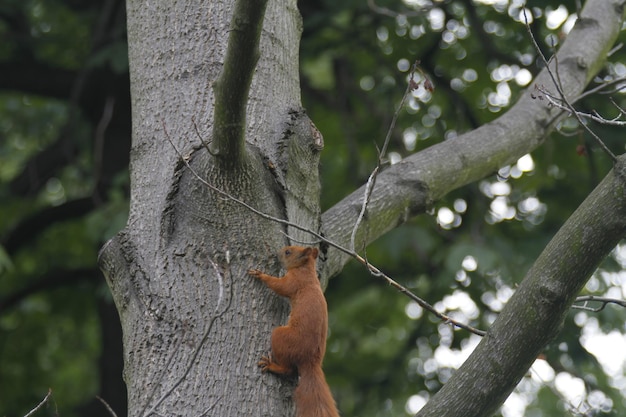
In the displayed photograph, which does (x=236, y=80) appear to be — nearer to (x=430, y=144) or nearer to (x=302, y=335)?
(x=302, y=335)

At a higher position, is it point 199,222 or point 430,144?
point 199,222

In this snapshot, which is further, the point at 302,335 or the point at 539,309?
the point at 302,335

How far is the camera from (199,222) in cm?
250

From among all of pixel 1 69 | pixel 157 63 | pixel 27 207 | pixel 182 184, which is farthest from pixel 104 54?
pixel 182 184

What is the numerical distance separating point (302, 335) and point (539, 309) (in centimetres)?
79

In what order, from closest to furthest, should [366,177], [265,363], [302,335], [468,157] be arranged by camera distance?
[265,363] < [302,335] < [468,157] < [366,177]

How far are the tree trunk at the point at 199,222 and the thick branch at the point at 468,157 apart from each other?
0.31 meters

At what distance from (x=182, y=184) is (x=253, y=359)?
0.60 meters

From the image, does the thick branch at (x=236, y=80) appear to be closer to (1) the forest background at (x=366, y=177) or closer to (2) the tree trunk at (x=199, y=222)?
(2) the tree trunk at (x=199, y=222)

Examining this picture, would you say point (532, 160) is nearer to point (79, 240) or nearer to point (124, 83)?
point (124, 83)

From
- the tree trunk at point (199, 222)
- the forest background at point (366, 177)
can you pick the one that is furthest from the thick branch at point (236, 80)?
the forest background at point (366, 177)

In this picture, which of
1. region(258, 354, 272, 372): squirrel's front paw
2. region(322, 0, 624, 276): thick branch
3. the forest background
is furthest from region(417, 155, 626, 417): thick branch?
the forest background

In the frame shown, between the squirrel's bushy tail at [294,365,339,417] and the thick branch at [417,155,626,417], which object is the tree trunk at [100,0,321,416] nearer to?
the squirrel's bushy tail at [294,365,339,417]

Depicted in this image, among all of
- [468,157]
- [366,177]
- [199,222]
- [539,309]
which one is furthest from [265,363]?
[366,177]
